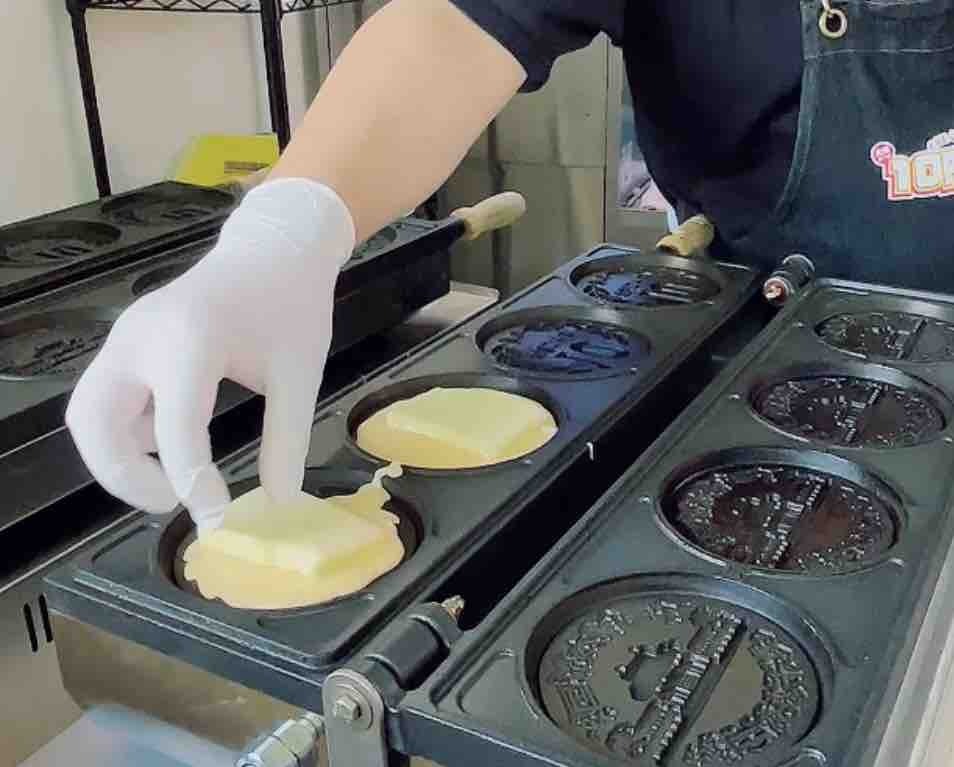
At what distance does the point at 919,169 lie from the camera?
1098 millimetres

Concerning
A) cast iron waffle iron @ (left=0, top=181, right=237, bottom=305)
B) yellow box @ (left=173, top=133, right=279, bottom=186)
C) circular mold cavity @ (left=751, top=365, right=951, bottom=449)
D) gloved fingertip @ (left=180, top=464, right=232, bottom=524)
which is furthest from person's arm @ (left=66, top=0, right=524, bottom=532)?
yellow box @ (left=173, top=133, right=279, bottom=186)

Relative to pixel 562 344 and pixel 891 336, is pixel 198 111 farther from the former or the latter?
pixel 891 336

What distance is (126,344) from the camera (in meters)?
0.71

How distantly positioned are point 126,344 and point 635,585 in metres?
0.33

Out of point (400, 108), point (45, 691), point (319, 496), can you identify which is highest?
point (400, 108)

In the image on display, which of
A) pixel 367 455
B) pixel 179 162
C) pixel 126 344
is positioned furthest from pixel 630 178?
pixel 126 344

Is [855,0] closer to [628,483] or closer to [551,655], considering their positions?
[628,483]

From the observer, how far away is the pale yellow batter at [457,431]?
846mm

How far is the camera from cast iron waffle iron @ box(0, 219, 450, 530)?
907 millimetres

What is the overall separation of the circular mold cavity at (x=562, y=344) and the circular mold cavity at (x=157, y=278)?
1.16ft

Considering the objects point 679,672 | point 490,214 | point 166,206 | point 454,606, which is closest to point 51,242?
point 166,206

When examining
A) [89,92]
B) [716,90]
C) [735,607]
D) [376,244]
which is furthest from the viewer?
[89,92]

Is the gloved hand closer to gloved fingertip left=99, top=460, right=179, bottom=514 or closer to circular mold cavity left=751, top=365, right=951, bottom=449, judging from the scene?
gloved fingertip left=99, top=460, right=179, bottom=514

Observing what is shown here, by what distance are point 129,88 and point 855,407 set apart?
127 cm
